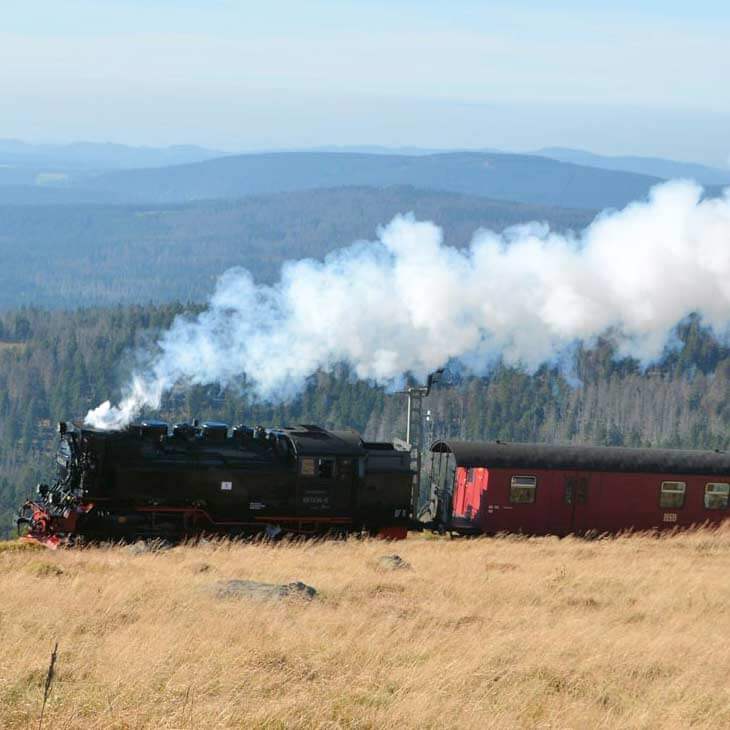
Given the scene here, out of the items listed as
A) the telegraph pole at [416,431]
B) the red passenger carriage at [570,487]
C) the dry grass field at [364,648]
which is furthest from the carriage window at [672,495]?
the dry grass field at [364,648]

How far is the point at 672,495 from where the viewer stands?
42.0 meters

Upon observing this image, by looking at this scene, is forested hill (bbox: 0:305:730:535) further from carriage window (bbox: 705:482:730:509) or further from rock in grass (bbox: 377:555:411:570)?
rock in grass (bbox: 377:555:411:570)

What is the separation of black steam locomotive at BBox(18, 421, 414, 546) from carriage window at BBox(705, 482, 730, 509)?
11.0 m

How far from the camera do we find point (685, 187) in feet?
400

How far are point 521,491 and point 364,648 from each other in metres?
25.3

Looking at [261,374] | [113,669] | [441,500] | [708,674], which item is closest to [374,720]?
[113,669]

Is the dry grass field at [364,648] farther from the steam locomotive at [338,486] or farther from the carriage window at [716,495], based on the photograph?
the carriage window at [716,495]

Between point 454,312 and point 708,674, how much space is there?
77.7 meters

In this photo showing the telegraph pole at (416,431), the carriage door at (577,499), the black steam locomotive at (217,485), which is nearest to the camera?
the black steam locomotive at (217,485)

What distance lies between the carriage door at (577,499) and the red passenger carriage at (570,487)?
0.11 feet

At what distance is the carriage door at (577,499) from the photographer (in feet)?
134

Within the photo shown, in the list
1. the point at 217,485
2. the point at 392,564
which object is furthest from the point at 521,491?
the point at 392,564

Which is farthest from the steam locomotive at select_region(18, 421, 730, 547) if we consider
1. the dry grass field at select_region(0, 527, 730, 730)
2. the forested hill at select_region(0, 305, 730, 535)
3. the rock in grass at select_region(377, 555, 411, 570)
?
the forested hill at select_region(0, 305, 730, 535)

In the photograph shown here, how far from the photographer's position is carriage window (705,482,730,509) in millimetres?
42250
